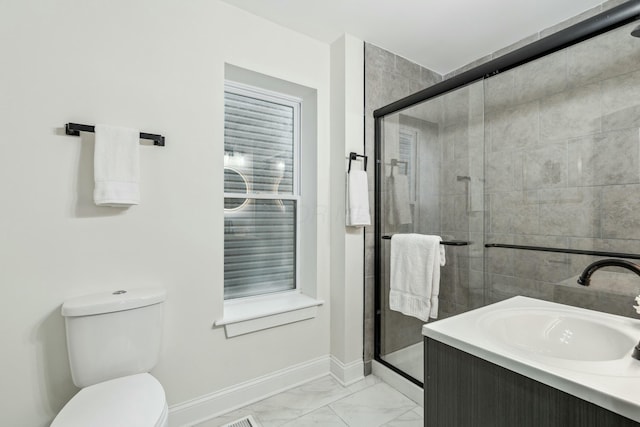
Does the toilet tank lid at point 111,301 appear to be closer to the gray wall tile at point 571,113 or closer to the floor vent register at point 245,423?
the floor vent register at point 245,423

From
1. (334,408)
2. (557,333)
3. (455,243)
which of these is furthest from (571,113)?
(334,408)

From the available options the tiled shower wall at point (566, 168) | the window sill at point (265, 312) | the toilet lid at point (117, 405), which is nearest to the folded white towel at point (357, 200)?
the window sill at point (265, 312)

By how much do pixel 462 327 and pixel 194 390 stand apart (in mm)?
1492

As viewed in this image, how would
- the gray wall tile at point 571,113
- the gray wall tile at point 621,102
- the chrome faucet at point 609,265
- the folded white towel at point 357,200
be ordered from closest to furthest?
the chrome faucet at point 609,265 → the gray wall tile at point 621,102 → the gray wall tile at point 571,113 → the folded white towel at point 357,200

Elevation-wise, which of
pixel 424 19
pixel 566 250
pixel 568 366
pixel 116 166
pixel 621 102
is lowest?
pixel 568 366

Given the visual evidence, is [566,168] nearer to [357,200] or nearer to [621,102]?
[621,102]

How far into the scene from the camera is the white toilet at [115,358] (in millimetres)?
1082

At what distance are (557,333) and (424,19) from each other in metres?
1.90

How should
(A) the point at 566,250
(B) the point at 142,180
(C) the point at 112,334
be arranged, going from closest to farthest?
(C) the point at 112,334, (B) the point at 142,180, (A) the point at 566,250

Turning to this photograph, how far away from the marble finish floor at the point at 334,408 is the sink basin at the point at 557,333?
89 cm

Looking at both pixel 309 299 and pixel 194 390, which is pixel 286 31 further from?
pixel 194 390

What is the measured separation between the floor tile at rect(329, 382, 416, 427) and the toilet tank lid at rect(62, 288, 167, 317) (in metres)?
1.24

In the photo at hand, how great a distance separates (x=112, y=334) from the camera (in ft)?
4.39

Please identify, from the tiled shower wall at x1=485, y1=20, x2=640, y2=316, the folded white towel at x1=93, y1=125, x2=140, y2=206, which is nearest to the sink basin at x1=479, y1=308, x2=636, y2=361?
the tiled shower wall at x1=485, y1=20, x2=640, y2=316
